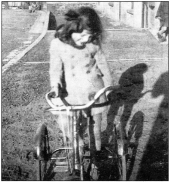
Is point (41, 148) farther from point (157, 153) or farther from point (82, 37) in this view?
point (157, 153)

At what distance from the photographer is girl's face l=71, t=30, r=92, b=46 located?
8.17 feet

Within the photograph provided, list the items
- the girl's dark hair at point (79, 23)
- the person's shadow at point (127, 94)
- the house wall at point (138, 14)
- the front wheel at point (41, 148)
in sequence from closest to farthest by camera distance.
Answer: the girl's dark hair at point (79, 23)
the front wheel at point (41, 148)
the person's shadow at point (127, 94)
the house wall at point (138, 14)

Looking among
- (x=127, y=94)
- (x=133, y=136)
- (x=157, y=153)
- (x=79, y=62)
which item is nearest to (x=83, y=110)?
(x=79, y=62)

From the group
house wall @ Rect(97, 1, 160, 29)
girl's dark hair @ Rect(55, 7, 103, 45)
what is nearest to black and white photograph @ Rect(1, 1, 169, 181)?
girl's dark hair @ Rect(55, 7, 103, 45)

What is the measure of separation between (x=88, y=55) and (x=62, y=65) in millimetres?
218

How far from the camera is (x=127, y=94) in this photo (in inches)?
190

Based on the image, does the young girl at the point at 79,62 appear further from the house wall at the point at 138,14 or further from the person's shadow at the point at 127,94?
the house wall at the point at 138,14

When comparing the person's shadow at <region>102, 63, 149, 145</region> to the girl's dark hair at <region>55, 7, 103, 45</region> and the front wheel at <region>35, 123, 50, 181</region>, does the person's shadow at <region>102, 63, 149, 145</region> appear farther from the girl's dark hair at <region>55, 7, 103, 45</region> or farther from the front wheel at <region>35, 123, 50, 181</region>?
the girl's dark hair at <region>55, 7, 103, 45</region>

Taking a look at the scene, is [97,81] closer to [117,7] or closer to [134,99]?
[134,99]

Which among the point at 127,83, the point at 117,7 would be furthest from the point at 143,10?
the point at 127,83

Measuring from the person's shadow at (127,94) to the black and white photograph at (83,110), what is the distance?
0.04 feet

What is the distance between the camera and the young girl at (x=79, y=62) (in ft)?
8.29

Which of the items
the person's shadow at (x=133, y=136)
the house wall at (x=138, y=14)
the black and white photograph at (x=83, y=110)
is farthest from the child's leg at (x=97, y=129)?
the house wall at (x=138, y=14)

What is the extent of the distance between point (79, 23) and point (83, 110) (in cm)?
63
